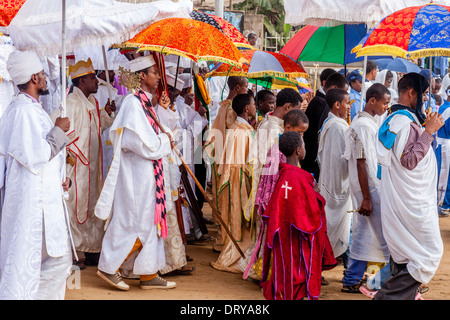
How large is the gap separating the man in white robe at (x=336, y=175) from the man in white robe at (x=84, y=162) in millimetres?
2572

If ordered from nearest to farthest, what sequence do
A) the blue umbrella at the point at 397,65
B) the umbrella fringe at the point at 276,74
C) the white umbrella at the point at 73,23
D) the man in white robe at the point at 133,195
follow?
the white umbrella at the point at 73,23
the man in white robe at the point at 133,195
the umbrella fringe at the point at 276,74
the blue umbrella at the point at 397,65

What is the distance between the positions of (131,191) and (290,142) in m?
1.62

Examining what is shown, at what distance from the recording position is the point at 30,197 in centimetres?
496

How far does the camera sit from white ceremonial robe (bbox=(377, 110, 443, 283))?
206 inches

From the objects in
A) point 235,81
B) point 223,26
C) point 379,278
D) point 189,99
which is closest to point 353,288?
point 379,278

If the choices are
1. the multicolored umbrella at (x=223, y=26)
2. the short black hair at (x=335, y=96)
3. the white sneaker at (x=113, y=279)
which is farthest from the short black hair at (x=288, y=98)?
the white sneaker at (x=113, y=279)

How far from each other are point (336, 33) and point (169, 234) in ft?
12.5

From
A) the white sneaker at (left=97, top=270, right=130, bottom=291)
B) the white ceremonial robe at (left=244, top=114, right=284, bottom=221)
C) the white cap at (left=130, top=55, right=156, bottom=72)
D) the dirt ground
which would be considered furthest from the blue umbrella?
the white sneaker at (left=97, top=270, right=130, bottom=291)

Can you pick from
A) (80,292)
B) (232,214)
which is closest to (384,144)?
(232,214)

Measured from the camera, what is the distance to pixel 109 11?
5.93 meters

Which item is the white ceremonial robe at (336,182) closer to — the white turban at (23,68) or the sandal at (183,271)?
the sandal at (183,271)

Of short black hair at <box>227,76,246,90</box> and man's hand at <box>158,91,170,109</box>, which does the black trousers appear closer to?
man's hand at <box>158,91,170,109</box>

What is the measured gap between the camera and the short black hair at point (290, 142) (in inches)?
224

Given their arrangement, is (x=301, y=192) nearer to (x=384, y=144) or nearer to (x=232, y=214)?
(x=384, y=144)
